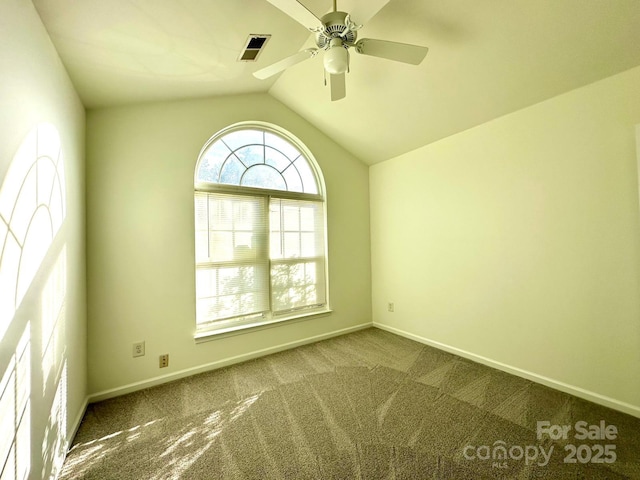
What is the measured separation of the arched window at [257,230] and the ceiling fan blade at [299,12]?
66.0 inches

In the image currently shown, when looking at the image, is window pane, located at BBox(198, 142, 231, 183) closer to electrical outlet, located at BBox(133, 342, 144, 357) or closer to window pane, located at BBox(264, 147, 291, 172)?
window pane, located at BBox(264, 147, 291, 172)

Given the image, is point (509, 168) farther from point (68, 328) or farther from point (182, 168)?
point (68, 328)

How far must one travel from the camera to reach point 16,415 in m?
1.02

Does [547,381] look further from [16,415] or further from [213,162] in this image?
[213,162]

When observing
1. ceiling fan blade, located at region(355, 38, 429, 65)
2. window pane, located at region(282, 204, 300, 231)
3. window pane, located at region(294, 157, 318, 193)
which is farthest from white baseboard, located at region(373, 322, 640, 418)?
ceiling fan blade, located at region(355, 38, 429, 65)

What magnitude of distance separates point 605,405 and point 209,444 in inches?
107

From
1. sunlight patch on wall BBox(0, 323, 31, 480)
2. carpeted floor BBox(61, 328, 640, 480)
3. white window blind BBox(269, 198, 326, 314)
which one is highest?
white window blind BBox(269, 198, 326, 314)

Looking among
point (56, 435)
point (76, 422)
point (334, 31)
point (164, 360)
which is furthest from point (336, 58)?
point (76, 422)

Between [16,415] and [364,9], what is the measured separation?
230 cm

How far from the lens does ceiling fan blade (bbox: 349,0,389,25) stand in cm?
123

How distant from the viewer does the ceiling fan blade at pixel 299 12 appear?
1209mm

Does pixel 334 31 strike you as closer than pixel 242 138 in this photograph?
Yes

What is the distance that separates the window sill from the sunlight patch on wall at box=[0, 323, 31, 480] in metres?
1.38

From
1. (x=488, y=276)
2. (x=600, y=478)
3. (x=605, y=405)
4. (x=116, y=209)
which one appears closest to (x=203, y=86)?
(x=116, y=209)
